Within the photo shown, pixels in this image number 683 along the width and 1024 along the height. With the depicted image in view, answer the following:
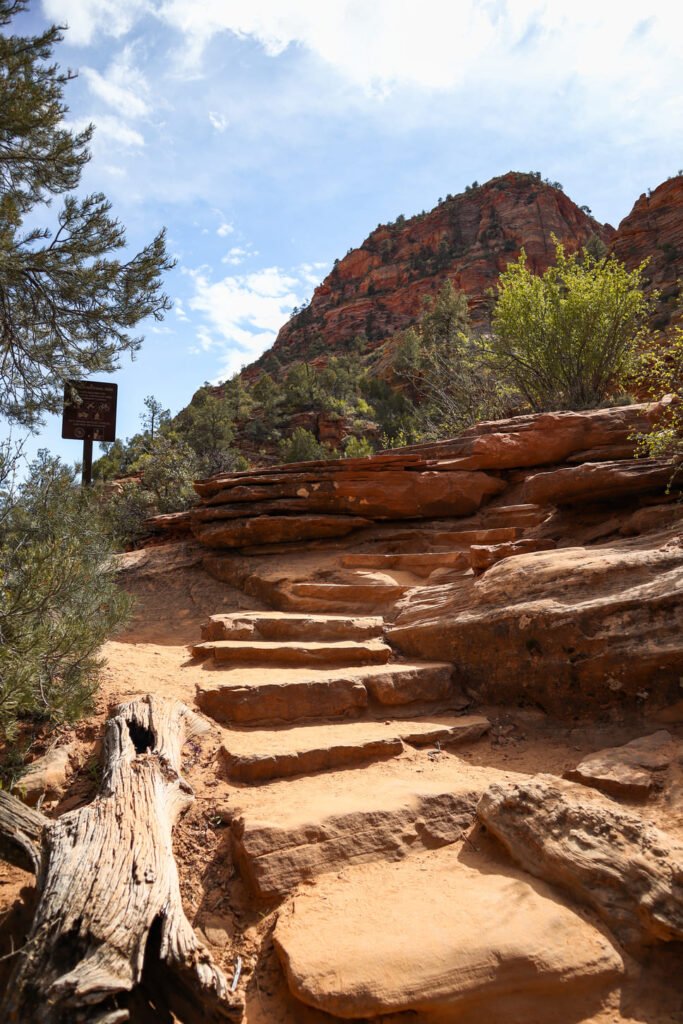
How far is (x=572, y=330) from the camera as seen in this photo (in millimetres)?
10094

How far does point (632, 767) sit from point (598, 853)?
Result: 914 millimetres

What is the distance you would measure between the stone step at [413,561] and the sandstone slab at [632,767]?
10.1ft

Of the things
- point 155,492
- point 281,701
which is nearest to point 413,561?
point 281,701

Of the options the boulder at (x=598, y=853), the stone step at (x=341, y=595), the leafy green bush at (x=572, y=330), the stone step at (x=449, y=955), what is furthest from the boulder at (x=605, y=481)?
the stone step at (x=449, y=955)

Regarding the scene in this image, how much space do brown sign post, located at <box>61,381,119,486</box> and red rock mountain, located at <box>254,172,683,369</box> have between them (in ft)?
113

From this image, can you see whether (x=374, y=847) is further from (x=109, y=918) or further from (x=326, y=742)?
(x=109, y=918)

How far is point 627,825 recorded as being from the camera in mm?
2883

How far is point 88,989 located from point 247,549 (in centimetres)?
641

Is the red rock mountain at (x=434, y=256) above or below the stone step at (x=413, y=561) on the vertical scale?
above

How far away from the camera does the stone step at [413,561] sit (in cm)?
680

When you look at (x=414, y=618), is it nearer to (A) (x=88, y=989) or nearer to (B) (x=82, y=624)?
(B) (x=82, y=624)

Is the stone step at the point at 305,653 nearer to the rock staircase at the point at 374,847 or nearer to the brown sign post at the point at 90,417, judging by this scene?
the rock staircase at the point at 374,847

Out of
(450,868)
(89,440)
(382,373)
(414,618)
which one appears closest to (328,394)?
(382,373)

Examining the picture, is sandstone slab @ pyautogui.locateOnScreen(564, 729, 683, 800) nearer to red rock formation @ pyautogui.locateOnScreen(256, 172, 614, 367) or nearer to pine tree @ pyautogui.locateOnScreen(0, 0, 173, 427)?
pine tree @ pyautogui.locateOnScreen(0, 0, 173, 427)
